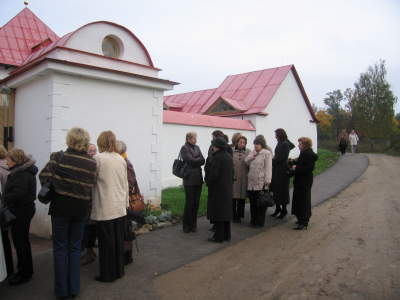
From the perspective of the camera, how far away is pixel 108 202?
364 centimetres

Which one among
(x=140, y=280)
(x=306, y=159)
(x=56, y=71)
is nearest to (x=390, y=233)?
(x=306, y=159)

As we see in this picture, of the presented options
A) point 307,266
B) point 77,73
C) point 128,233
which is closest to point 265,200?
point 307,266

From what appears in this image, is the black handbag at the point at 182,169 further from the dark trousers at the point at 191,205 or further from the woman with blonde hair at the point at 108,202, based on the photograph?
the woman with blonde hair at the point at 108,202

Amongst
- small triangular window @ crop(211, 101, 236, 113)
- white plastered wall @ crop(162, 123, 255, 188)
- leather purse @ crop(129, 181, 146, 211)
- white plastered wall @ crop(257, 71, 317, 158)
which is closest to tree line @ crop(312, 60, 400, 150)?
white plastered wall @ crop(257, 71, 317, 158)

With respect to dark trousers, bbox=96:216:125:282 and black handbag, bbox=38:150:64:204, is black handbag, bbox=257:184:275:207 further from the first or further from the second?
black handbag, bbox=38:150:64:204

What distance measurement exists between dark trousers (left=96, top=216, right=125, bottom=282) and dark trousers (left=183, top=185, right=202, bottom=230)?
2.06m

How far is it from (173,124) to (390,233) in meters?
7.30

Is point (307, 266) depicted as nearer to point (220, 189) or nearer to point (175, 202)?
point (220, 189)

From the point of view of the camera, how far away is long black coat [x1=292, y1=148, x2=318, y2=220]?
5.99 m

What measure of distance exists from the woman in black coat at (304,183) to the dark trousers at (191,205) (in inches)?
82.0

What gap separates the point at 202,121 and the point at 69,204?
902 centimetres

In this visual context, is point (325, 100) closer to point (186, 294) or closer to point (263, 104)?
point (263, 104)

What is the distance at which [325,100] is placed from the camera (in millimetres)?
72250

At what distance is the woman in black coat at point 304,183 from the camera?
599 centimetres
